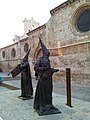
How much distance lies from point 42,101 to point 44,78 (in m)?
0.74

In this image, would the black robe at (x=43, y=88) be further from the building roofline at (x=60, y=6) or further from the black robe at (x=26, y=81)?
the building roofline at (x=60, y=6)

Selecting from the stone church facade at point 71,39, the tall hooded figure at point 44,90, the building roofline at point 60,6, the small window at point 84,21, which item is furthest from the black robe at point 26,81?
the building roofline at point 60,6

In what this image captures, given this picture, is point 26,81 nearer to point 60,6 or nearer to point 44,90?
point 44,90

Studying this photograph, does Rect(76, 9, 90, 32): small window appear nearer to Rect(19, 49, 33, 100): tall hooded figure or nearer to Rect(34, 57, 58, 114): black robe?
Rect(19, 49, 33, 100): tall hooded figure

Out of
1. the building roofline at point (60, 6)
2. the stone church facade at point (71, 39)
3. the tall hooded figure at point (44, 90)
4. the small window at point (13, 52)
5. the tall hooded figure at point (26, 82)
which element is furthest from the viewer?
the small window at point (13, 52)

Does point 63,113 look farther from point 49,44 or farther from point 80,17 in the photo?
point 49,44

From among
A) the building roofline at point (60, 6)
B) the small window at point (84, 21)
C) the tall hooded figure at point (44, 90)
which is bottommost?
the tall hooded figure at point (44, 90)

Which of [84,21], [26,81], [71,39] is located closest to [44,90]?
[26,81]

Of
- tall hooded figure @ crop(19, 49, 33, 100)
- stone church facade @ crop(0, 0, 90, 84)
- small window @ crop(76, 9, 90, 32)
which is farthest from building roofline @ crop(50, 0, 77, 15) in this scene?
tall hooded figure @ crop(19, 49, 33, 100)

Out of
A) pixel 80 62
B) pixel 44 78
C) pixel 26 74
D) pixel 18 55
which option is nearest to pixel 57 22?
pixel 80 62

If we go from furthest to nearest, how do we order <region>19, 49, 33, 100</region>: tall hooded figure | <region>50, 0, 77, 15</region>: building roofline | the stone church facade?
<region>50, 0, 77, 15</region>: building roofline < the stone church facade < <region>19, 49, 33, 100</region>: tall hooded figure

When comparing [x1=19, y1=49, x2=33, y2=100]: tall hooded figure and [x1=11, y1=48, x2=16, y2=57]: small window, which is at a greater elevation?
[x1=11, y1=48, x2=16, y2=57]: small window

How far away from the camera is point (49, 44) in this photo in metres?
16.6

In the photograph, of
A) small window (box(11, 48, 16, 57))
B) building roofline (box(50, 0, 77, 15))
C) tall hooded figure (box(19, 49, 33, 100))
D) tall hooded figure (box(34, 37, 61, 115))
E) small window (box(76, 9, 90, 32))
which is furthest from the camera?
small window (box(11, 48, 16, 57))
